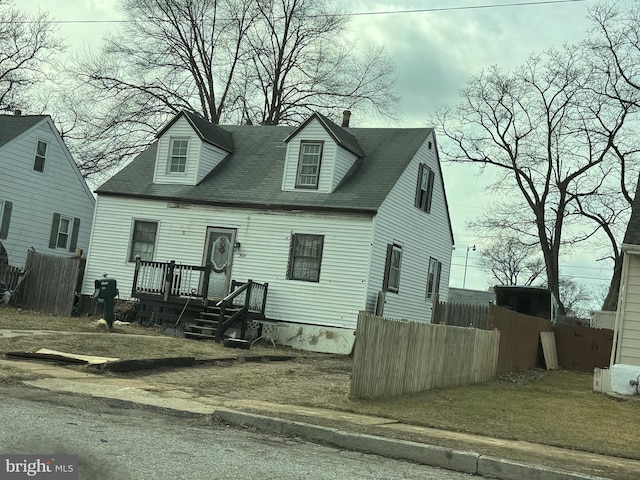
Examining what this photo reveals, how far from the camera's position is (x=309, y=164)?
2323cm

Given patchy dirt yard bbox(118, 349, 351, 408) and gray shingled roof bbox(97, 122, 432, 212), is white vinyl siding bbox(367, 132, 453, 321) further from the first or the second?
patchy dirt yard bbox(118, 349, 351, 408)

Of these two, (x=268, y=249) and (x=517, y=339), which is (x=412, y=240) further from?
(x=517, y=339)

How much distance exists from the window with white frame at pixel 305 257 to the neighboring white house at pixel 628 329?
948 centimetres

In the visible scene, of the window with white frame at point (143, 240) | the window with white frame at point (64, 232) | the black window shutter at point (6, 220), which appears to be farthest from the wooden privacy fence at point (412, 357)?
the window with white frame at point (64, 232)

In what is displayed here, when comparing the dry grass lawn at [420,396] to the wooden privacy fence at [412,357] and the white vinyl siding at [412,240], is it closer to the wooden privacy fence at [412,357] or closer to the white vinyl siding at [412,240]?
the wooden privacy fence at [412,357]

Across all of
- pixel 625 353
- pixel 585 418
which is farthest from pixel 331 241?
pixel 585 418

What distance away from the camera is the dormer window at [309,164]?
23.1 metres

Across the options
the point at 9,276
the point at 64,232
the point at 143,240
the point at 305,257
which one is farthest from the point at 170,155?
the point at 64,232

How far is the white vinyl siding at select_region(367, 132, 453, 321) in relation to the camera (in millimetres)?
22219

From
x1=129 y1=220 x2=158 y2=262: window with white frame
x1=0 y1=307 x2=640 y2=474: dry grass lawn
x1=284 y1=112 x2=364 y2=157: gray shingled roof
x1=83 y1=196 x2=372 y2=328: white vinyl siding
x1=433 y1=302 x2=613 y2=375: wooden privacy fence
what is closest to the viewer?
x1=0 y1=307 x2=640 y2=474: dry grass lawn

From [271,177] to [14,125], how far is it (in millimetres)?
12064

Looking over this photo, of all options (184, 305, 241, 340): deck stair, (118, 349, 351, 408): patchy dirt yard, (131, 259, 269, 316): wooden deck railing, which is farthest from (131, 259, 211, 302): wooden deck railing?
(118, 349, 351, 408): patchy dirt yard

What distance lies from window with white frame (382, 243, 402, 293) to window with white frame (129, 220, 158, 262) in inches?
299

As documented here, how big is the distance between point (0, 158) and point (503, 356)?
1975cm
